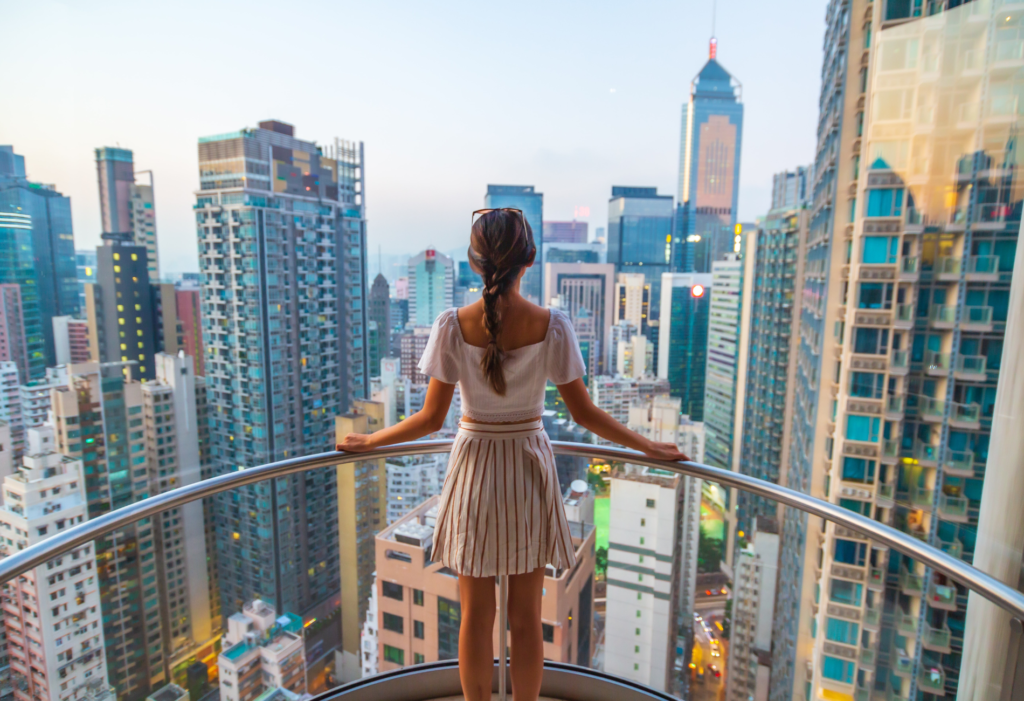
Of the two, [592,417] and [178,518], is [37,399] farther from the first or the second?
[592,417]

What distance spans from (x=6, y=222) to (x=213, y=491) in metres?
4.48

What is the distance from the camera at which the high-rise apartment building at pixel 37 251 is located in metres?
3.97

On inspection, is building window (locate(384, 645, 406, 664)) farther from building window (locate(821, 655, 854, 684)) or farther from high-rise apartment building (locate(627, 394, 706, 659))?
building window (locate(821, 655, 854, 684))

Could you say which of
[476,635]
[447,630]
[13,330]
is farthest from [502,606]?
[13,330]

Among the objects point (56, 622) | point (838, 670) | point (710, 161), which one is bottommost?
point (838, 670)

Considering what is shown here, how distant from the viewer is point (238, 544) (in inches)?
189

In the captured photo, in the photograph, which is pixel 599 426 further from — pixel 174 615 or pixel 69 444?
pixel 69 444

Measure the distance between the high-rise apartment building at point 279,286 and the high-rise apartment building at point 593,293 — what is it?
425cm

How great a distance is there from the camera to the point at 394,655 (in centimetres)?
178

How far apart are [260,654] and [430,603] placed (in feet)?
4.37

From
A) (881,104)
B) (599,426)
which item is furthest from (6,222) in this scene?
(881,104)

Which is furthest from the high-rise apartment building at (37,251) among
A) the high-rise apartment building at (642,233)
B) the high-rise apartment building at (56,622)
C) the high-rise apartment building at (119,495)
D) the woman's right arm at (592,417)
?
the high-rise apartment building at (642,233)

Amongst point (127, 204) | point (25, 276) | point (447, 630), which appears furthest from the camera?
point (127, 204)

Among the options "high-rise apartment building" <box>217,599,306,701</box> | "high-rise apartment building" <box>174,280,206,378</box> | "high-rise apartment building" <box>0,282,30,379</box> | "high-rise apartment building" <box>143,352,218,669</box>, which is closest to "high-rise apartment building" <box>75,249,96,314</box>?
"high-rise apartment building" <box>0,282,30,379</box>
